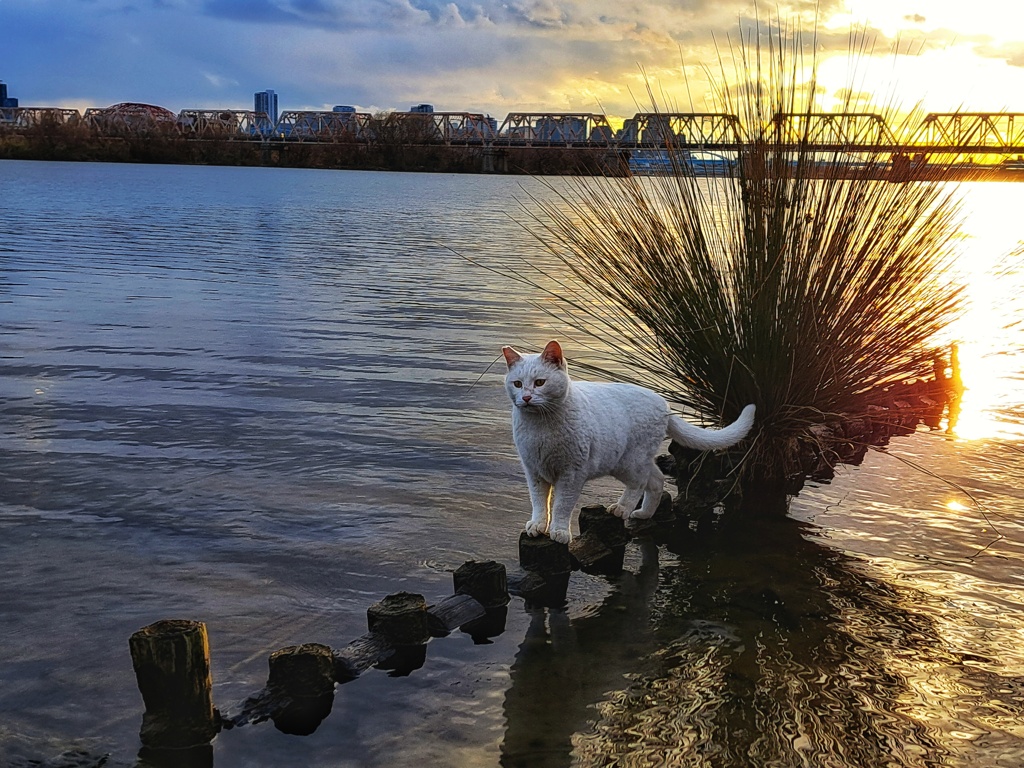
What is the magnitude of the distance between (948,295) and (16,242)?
70.2 feet

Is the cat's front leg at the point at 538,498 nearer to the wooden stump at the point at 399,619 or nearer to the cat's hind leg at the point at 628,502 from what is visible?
the cat's hind leg at the point at 628,502

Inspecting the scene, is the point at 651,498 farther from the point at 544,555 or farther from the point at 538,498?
the point at 544,555

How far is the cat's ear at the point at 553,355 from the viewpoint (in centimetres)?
495

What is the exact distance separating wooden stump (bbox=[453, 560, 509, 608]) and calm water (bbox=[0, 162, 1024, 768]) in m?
0.17

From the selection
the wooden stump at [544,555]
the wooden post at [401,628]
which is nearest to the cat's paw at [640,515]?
the wooden stump at [544,555]

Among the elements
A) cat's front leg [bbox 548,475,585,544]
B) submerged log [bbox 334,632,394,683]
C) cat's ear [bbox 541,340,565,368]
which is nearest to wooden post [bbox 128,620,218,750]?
submerged log [bbox 334,632,394,683]

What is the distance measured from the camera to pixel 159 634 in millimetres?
3465

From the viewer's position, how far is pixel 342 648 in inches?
170

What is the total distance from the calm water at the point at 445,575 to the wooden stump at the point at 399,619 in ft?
0.57

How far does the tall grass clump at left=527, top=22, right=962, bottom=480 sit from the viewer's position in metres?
5.93

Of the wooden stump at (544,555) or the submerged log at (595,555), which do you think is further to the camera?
the submerged log at (595,555)

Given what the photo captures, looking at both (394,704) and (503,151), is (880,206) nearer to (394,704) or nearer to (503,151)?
(394,704)

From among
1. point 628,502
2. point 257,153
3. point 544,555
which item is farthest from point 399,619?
point 257,153

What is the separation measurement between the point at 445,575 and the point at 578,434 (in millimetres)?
1108
